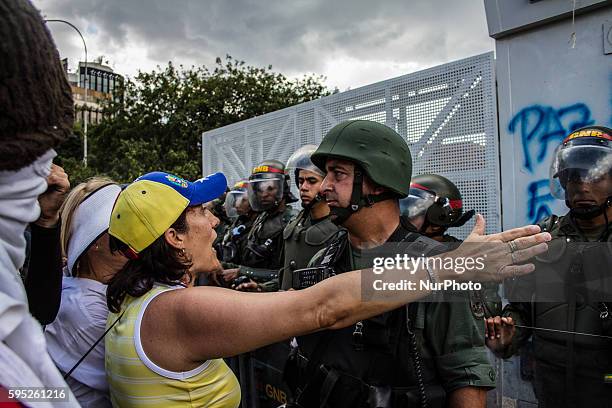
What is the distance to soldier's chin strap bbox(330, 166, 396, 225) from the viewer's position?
7.88 ft

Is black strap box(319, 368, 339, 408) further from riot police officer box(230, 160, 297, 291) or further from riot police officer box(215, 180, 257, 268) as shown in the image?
riot police officer box(215, 180, 257, 268)

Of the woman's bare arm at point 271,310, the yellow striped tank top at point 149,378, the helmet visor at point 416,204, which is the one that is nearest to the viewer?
the woman's bare arm at point 271,310

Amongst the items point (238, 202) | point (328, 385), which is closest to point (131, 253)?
point (328, 385)

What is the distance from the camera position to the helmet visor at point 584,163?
2939 millimetres

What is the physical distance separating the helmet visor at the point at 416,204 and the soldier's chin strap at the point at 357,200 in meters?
1.53

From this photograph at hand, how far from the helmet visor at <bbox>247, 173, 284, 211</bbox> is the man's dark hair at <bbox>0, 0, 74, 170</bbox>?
506 centimetres

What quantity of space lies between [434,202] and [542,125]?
1.77 m

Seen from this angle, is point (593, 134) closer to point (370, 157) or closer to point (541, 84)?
point (370, 157)

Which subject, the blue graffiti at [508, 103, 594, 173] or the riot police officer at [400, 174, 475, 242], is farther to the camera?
the blue graffiti at [508, 103, 594, 173]

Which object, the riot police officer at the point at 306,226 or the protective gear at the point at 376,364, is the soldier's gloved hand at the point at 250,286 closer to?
the riot police officer at the point at 306,226

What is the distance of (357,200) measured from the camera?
2402mm

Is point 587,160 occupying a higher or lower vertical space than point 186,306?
higher

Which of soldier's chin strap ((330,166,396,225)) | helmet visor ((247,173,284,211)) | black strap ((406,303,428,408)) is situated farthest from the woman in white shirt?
helmet visor ((247,173,284,211))

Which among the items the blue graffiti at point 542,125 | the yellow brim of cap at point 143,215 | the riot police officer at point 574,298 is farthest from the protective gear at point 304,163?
the yellow brim of cap at point 143,215
